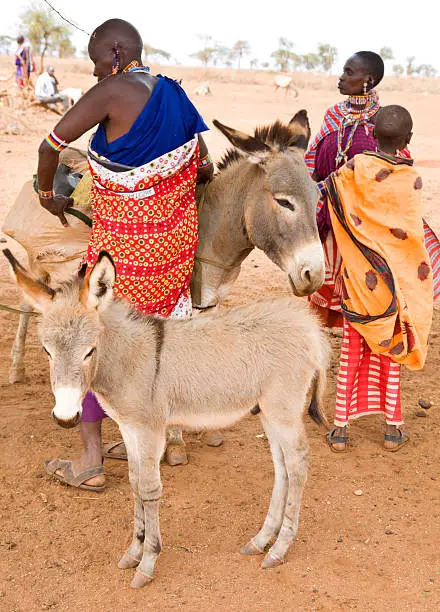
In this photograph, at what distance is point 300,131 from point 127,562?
2.84m

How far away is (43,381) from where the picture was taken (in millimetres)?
5910

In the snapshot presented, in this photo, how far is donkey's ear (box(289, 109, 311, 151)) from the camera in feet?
14.1

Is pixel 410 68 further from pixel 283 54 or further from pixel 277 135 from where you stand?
pixel 277 135

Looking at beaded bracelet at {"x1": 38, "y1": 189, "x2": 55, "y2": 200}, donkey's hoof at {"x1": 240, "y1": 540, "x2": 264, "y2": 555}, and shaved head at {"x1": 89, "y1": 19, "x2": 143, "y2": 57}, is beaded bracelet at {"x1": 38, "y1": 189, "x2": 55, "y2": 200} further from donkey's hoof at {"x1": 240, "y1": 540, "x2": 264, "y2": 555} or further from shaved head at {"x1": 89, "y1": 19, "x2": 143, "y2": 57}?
donkey's hoof at {"x1": 240, "y1": 540, "x2": 264, "y2": 555}

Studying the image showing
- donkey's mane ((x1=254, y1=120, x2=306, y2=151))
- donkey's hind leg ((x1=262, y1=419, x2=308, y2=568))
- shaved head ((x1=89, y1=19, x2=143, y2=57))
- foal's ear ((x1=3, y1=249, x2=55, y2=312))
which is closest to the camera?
foal's ear ((x1=3, y1=249, x2=55, y2=312))

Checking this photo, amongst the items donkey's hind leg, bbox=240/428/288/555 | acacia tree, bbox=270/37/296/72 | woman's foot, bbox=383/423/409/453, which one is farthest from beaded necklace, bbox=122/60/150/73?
acacia tree, bbox=270/37/296/72

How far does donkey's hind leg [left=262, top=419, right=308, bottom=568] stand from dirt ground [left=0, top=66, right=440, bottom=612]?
0.10 metres

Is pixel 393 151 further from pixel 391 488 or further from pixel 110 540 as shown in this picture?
pixel 110 540

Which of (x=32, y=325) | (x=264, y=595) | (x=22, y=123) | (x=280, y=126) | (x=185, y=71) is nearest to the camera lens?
(x=264, y=595)

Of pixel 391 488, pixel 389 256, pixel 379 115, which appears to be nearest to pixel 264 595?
pixel 391 488

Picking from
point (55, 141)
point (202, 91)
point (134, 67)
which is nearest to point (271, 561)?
point (55, 141)

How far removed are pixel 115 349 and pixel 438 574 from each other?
2065 millimetres

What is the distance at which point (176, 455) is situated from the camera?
15.1 ft

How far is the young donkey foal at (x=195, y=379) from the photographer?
3.34 meters
